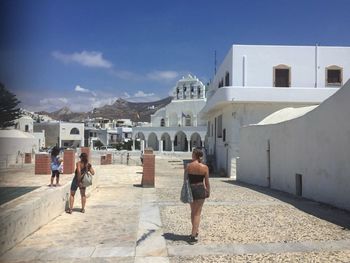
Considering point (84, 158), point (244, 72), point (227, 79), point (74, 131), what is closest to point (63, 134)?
point (74, 131)

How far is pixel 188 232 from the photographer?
7914 millimetres

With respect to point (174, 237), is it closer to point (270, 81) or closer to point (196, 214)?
point (196, 214)

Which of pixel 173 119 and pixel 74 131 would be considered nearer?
pixel 173 119

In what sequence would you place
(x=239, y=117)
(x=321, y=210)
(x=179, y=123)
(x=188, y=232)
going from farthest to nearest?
(x=179, y=123) < (x=239, y=117) < (x=321, y=210) < (x=188, y=232)

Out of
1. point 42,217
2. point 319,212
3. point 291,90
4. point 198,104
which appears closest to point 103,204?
point 42,217

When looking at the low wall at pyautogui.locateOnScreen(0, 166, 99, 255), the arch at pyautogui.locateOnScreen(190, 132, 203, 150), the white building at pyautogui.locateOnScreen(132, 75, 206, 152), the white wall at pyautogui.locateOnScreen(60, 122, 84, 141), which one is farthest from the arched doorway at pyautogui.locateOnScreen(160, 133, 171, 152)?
the low wall at pyautogui.locateOnScreen(0, 166, 99, 255)

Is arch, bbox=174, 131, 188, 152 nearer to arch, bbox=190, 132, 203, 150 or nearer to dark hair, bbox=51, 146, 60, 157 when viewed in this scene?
arch, bbox=190, 132, 203, 150

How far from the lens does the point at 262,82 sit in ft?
83.7

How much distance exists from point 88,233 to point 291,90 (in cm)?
1832

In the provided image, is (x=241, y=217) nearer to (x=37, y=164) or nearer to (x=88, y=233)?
(x=88, y=233)

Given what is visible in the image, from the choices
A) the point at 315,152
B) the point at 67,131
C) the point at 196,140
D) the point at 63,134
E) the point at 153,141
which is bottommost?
the point at 315,152

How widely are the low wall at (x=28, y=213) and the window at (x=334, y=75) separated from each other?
20123mm

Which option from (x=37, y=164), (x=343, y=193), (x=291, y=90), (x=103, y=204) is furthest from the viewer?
(x=291, y=90)

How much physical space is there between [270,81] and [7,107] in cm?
2316
